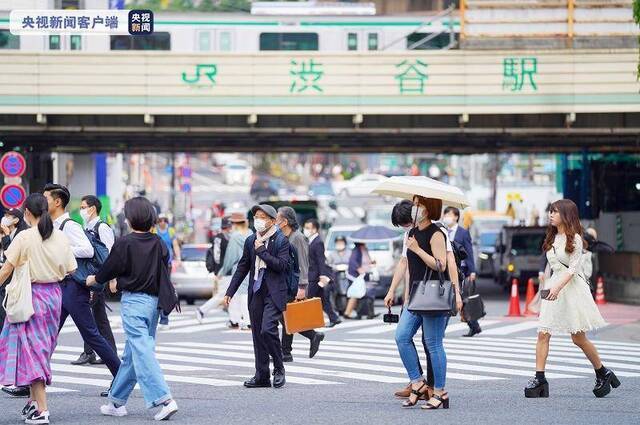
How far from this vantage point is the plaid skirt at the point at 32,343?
421 inches

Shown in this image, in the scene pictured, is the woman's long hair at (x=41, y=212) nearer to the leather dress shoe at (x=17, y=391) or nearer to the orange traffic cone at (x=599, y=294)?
the leather dress shoe at (x=17, y=391)

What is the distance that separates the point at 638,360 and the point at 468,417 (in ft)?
20.6

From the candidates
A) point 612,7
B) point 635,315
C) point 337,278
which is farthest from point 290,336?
point 612,7

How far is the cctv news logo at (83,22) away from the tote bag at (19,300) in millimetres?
7406

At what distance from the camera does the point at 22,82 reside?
33.0 metres

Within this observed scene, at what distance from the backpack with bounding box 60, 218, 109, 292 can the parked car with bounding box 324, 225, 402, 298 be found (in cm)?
2055

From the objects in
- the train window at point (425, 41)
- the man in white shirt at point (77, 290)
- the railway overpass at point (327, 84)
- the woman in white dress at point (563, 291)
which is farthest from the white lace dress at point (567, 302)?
the train window at point (425, 41)

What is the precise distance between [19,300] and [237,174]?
12261 cm

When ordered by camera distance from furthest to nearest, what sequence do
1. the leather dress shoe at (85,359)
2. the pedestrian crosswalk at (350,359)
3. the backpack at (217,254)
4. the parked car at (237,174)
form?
the parked car at (237,174) < the backpack at (217,254) < the leather dress shoe at (85,359) < the pedestrian crosswalk at (350,359)

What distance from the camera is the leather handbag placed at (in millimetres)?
11570

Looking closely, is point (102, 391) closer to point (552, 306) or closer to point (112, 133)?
point (552, 306)

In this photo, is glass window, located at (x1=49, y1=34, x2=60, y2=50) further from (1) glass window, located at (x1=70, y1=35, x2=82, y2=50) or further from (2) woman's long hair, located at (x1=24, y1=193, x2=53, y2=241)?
(2) woman's long hair, located at (x1=24, y1=193, x2=53, y2=241)

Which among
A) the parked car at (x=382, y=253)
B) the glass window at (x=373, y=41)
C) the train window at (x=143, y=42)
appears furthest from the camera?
the train window at (x=143, y=42)

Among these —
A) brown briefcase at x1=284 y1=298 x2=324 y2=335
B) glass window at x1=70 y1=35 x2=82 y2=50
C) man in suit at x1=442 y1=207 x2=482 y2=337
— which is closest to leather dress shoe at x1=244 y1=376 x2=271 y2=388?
brown briefcase at x1=284 y1=298 x2=324 y2=335
